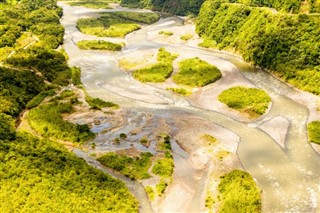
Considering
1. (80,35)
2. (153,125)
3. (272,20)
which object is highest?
(272,20)

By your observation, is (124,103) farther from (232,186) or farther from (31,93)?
(232,186)

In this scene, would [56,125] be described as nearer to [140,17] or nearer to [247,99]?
[247,99]

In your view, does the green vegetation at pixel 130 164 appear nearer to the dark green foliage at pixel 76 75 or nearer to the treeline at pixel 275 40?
the dark green foliage at pixel 76 75

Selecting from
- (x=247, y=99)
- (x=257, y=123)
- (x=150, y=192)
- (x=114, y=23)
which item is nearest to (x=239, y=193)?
(x=150, y=192)

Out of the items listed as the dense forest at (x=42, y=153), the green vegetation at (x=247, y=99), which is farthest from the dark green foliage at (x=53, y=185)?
the green vegetation at (x=247, y=99)

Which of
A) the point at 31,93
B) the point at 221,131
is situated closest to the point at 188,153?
the point at 221,131

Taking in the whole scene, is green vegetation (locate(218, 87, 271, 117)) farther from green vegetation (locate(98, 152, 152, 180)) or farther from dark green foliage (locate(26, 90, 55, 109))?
dark green foliage (locate(26, 90, 55, 109))
